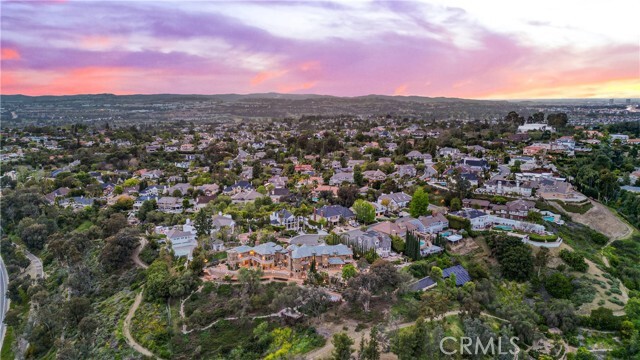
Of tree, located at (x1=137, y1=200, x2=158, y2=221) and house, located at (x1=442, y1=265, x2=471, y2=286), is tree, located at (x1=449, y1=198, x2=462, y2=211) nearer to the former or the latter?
house, located at (x1=442, y1=265, x2=471, y2=286)

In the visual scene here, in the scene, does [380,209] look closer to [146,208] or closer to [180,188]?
[146,208]

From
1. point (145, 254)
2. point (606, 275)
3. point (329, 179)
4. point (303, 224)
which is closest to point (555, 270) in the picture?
point (606, 275)

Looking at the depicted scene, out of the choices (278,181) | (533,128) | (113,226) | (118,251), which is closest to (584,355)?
(118,251)

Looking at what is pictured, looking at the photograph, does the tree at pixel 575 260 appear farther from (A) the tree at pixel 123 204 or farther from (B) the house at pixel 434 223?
(A) the tree at pixel 123 204

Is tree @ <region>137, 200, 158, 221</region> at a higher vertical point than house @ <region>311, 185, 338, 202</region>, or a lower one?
lower

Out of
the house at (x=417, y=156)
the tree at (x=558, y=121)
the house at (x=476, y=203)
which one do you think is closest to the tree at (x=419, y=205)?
the house at (x=476, y=203)

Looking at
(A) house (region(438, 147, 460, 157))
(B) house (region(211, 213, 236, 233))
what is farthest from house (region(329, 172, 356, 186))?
(B) house (region(211, 213, 236, 233))
